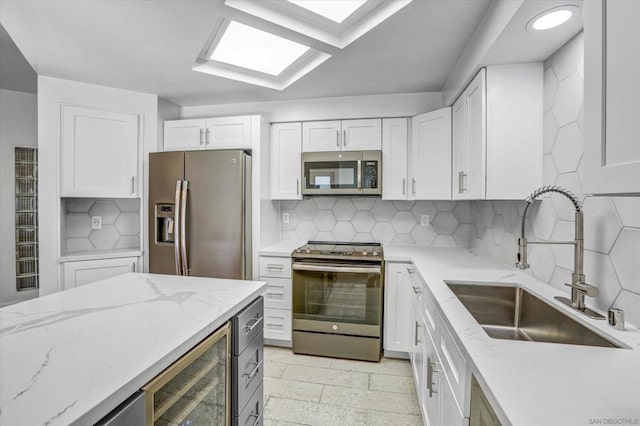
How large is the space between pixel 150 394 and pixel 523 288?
1.66 m

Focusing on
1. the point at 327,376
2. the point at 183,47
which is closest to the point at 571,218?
the point at 327,376

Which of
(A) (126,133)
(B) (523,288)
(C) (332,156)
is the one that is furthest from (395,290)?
(A) (126,133)

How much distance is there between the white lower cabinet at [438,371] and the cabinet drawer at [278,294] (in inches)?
45.2

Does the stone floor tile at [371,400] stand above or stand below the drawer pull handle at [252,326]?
below

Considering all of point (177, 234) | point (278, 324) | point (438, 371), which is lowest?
point (278, 324)

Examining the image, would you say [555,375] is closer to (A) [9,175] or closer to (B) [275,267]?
(B) [275,267]

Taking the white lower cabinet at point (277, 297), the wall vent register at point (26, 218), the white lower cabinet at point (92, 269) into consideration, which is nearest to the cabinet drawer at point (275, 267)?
the white lower cabinet at point (277, 297)

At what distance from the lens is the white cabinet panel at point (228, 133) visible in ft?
9.05

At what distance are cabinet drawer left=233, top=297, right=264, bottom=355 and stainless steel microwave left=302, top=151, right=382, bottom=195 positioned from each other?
4.89 feet

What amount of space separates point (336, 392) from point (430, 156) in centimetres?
201

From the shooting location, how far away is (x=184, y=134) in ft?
9.44

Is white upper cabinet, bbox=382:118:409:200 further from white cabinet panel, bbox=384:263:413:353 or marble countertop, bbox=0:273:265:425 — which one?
marble countertop, bbox=0:273:265:425

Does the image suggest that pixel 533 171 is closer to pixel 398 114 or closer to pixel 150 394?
pixel 398 114

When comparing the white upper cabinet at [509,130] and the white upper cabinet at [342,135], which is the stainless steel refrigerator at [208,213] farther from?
the white upper cabinet at [509,130]
